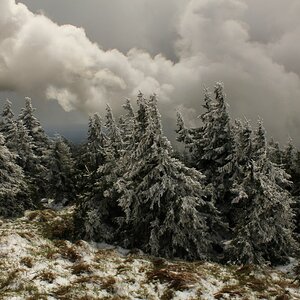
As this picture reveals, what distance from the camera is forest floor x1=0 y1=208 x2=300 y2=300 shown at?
57.7ft

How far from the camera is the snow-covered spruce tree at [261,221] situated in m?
25.7

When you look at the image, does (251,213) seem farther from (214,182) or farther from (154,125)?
(154,125)

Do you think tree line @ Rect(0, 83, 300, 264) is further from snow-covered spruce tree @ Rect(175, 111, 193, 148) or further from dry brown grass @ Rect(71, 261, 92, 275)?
dry brown grass @ Rect(71, 261, 92, 275)

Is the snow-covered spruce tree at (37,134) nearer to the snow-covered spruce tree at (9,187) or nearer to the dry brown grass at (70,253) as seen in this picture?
the snow-covered spruce tree at (9,187)

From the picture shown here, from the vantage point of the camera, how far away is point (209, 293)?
18484 millimetres

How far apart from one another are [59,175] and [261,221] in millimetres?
28990

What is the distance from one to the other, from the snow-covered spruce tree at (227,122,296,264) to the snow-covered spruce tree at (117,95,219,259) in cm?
243

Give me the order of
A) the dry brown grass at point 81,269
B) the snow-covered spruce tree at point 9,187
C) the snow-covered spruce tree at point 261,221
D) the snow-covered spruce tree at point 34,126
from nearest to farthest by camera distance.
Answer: the dry brown grass at point 81,269
the snow-covered spruce tree at point 261,221
the snow-covered spruce tree at point 9,187
the snow-covered spruce tree at point 34,126

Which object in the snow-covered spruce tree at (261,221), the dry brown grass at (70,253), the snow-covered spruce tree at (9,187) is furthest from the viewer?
the snow-covered spruce tree at (9,187)

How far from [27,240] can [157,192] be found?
902 cm

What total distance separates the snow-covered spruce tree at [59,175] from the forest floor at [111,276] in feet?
74.9

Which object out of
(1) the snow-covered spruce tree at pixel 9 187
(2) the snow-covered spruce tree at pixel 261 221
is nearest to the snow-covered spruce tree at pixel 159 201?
(2) the snow-covered spruce tree at pixel 261 221

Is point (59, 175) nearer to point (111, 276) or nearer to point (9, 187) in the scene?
point (9, 187)

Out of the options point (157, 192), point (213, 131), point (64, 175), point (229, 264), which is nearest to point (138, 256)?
point (157, 192)
